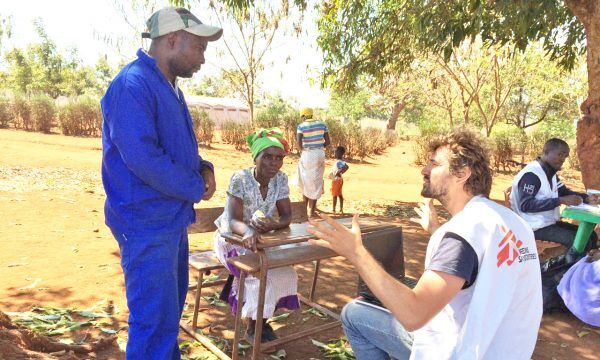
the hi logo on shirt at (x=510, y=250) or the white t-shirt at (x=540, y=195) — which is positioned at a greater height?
the hi logo on shirt at (x=510, y=250)

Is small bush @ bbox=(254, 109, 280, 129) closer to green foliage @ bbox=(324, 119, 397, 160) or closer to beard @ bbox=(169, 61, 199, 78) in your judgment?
green foliage @ bbox=(324, 119, 397, 160)

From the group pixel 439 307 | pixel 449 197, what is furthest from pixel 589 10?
pixel 439 307

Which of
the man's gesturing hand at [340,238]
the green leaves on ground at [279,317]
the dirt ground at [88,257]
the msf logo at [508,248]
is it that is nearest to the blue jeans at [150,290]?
the man's gesturing hand at [340,238]

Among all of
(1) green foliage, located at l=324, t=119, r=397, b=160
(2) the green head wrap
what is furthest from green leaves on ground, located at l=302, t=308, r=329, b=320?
(1) green foliage, located at l=324, t=119, r=397, b=160

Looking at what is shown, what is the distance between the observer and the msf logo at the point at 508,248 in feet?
4.99

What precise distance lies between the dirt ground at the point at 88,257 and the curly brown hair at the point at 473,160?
6.59ft

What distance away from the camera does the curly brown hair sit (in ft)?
5.82

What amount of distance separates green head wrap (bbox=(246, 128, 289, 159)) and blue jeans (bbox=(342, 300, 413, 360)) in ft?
4.43

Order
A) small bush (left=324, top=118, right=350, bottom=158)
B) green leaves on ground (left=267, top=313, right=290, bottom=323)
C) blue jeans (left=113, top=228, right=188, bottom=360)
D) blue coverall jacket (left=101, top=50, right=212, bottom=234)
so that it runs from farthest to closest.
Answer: small bush (left=324, top=118, right=350, bottom=158) < green leaves on ground (left=267, top=313, right=290, bottom=323) < blue jeans (left=113, top=228, right=188, bottom=360) < blue coverall jacket (left=101, top=50, right=212, bottom=234)

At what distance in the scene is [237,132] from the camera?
1864 cm

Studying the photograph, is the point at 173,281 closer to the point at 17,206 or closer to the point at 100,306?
the point at 100,306

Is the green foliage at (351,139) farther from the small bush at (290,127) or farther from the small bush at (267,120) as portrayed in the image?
the small bush at (267,120)

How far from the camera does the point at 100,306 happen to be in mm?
3736

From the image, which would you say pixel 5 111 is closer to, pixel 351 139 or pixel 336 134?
pixel 336 134
